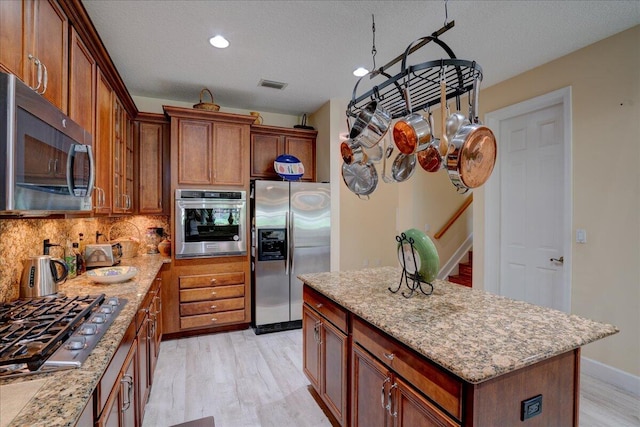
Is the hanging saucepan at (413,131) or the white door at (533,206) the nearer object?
the hanging saucepan at (413,131)

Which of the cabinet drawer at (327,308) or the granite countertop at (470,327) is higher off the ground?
the granite countertop at (470,327)

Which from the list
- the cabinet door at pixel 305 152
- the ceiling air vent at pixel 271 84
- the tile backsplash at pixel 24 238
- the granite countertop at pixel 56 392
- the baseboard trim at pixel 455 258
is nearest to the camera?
the granite countertop at pixel 56 392

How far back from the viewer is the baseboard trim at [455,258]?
204 inches

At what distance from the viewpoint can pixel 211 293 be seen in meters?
3.59

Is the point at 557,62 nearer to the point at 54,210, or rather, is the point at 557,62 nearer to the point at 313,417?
the point at 313,417

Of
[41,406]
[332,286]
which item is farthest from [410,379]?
[41,406]

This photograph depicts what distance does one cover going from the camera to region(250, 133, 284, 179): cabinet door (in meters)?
4.11

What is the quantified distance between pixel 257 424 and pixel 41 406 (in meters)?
1.55

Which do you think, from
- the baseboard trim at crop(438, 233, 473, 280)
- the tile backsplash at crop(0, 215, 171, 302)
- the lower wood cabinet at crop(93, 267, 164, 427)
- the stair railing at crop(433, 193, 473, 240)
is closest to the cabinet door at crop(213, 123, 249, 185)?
the tile backsplash at crop(0, 215, 171, 302)

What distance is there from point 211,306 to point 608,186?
153 inches

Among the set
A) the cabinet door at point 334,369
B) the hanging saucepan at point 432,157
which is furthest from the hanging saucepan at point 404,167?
the cabinet door at point 334,369

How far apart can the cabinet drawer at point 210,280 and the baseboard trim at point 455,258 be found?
10.7 feet

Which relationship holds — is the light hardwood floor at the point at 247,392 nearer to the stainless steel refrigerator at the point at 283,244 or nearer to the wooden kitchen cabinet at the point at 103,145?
the stainless steel refrigerator at the point at 283,244

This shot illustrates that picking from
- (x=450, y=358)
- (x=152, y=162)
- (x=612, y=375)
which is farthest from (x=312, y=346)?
(x=152, y=162)
